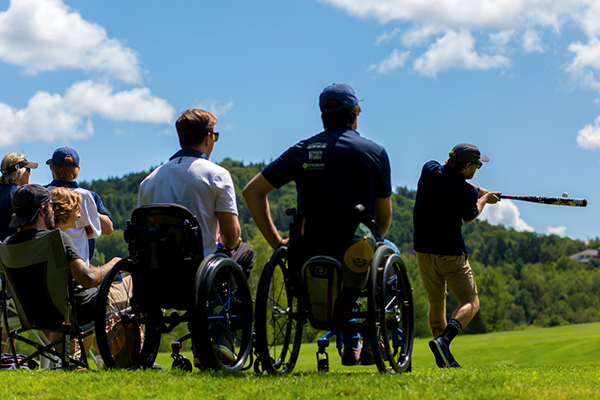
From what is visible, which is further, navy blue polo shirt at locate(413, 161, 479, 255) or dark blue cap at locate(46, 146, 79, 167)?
navy blue polo shirt at locate(413, 161, 479, 255)

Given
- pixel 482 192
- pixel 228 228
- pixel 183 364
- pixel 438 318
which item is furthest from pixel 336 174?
pixel 482 192

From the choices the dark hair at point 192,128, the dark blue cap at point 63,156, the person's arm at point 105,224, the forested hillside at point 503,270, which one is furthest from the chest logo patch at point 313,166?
the forested hillside at point 503,270

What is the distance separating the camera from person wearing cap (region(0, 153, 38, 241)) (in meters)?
6.61

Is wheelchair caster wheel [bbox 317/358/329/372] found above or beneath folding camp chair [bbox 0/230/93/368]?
beneath

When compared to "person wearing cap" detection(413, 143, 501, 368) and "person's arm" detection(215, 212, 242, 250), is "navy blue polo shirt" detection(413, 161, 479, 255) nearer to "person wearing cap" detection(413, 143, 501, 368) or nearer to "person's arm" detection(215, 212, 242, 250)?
"person wearing cap" detection(413, 143, 501, 368)

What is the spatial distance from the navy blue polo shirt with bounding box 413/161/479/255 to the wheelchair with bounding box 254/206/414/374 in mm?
2170

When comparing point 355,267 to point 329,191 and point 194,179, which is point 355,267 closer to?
point 329,191

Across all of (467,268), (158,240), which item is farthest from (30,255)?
(467,268)

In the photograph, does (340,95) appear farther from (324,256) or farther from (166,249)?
(166,249)

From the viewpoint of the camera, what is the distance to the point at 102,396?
12.8 feet

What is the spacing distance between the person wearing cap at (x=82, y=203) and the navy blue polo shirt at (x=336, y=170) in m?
2.41

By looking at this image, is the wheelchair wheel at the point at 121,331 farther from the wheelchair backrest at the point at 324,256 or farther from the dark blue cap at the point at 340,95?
the dark blue cap at the point at 340,95

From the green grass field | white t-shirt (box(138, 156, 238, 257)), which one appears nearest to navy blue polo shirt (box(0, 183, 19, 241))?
the green grass field

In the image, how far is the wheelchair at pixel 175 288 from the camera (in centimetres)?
465
